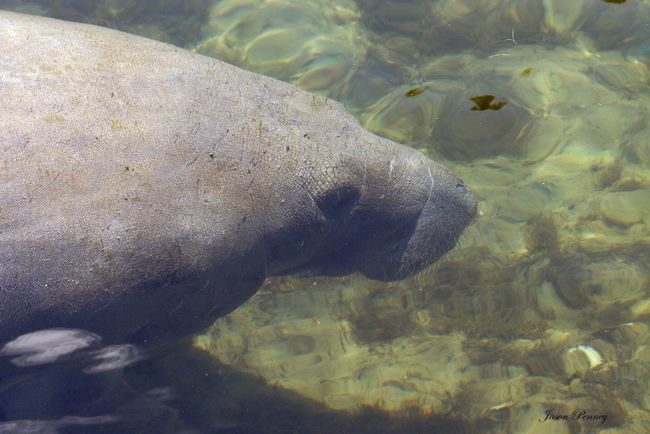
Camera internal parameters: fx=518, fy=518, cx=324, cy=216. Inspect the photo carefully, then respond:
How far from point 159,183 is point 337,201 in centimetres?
122

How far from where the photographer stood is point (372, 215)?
3.85m

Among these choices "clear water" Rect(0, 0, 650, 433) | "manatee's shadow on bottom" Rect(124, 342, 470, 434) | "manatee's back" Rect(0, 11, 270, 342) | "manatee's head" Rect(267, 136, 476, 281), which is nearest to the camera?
"manatee's back" Rect(0, 11, 270, 342)

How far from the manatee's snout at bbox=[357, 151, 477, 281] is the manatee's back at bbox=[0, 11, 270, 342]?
4.04 feet

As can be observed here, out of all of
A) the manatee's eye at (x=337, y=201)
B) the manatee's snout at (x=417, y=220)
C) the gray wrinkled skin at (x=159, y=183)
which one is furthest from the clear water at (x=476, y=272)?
the manatee's eye at (x=337, y=201)

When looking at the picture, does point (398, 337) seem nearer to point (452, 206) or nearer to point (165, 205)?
point (452, 206)

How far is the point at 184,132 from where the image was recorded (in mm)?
3129

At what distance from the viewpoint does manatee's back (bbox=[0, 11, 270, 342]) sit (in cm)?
272

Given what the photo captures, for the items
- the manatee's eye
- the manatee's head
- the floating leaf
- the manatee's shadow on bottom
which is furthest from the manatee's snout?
the floating leaf

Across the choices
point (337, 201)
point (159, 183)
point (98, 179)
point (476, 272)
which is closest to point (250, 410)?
point (337, 201)

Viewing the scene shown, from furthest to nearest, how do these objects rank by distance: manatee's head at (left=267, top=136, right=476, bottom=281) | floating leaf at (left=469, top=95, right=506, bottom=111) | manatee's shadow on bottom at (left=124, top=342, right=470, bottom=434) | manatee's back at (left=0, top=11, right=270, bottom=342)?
floating leaf at (left=469, top=95, right=506, bottom=111) → manatee's shadow on bottom at (left=124, top=342, right=470, bottom=434) → manatee's head at (left=267, top=136, right=476, bottom=281) → manatee's back at (left=0, top=11, right=270, bottom=342)

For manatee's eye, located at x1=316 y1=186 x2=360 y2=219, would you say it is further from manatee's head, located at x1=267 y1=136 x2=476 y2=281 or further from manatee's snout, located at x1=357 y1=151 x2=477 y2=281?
manatee's snout, located at x1=357 y1=151 x2=477 y2=281

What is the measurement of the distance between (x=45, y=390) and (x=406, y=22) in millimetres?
6023

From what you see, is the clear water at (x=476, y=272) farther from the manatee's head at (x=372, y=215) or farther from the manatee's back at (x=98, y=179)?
the manatee's back at (x=98, y=179)

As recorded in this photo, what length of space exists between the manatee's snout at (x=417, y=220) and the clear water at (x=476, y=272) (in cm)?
34
